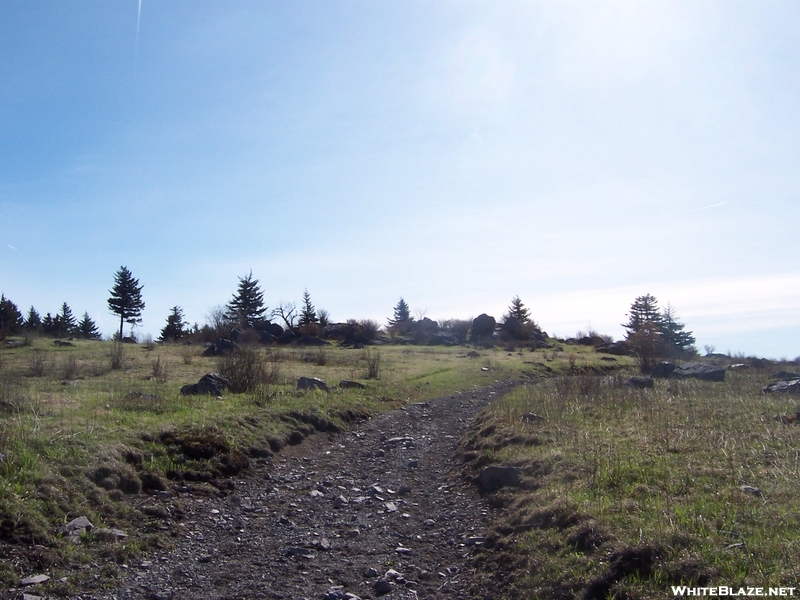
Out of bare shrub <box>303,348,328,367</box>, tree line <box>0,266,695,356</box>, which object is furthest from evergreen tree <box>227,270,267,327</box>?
bare shrub <box>303,348,328,367</box>

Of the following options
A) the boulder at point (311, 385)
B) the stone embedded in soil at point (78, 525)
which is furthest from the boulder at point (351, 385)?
the stone embedded in soil at point (78, 525)

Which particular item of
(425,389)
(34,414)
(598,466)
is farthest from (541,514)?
(425,389)

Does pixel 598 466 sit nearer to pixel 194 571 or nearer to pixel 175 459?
pixel 194 571

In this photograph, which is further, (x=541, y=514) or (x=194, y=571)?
(x=541, y=514)

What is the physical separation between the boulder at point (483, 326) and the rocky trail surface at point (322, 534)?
6446 cm

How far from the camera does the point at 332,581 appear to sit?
634 cm

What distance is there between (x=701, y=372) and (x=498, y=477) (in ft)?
76.0

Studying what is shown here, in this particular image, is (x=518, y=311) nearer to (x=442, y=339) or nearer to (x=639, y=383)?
(x=442, y=339)

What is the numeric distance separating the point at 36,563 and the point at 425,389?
858 inches

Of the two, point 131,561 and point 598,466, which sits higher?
point 598,466

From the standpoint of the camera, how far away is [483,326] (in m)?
77.5

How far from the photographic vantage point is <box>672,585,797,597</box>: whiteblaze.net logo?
179 inches

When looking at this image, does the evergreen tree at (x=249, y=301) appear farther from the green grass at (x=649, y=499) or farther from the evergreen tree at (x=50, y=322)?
the green grass at (x=649, y=499)

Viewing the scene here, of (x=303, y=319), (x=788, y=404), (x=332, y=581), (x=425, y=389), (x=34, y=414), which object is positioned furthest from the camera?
(x=303, y=319)
